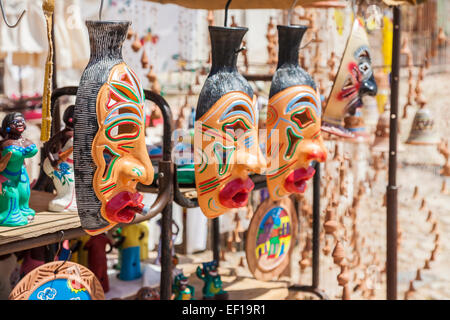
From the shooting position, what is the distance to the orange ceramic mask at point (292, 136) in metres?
1.50

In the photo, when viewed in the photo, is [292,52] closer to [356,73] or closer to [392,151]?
[356,73]

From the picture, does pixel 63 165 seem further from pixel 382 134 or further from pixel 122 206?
pixel 382 134

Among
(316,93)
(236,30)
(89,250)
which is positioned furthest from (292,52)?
(89,250)

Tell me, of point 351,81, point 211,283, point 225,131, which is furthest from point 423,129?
point 225,131

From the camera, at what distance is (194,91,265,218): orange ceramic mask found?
135cm

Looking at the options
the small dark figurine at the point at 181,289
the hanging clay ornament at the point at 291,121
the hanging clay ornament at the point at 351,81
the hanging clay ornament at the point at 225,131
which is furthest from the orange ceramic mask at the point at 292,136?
the small dark figurine at the point at 181,289

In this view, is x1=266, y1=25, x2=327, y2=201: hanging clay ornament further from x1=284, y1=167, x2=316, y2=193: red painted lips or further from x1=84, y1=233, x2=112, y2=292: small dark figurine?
x1=84, y1=233, x2=112, y2=292: small dark figurine

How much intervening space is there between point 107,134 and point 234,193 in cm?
36

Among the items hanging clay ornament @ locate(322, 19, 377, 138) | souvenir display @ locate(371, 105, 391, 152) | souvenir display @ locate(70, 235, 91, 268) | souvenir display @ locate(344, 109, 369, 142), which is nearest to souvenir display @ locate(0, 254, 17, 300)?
souvenir display @ locate(70, 235, 91, 268)

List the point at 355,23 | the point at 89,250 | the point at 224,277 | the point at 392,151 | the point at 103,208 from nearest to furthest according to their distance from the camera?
the point at 103,208
the point at 355,23
the point at 89,250
the point at 392,151
the point at 224,277

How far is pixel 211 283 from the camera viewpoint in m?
2.27

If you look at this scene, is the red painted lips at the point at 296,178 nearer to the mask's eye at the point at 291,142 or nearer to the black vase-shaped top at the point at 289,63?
the mask's eye at the point at 291,142

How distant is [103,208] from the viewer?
1178 mm

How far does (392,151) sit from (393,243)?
1.11ft
